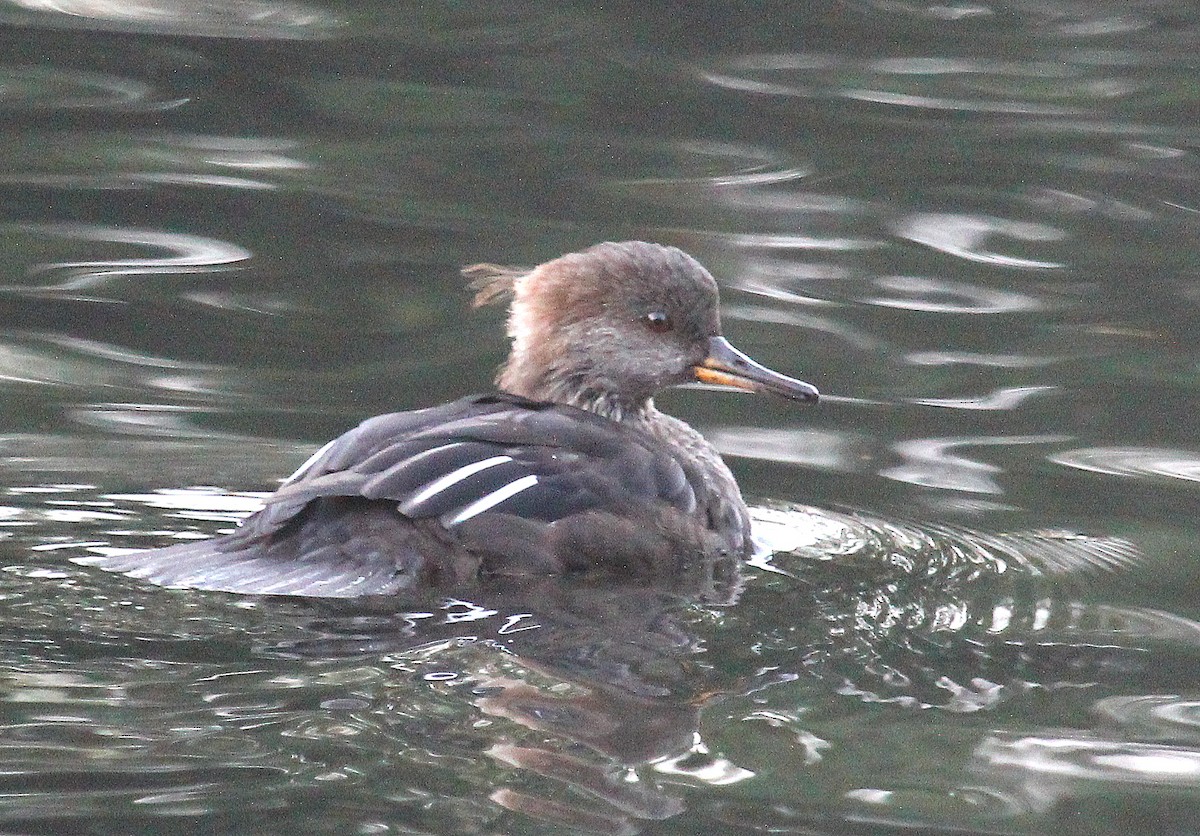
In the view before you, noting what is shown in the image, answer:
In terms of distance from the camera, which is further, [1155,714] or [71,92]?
[71,92]

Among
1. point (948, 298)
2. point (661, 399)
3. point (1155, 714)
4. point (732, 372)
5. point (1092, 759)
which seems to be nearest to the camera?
point (1092, 759)

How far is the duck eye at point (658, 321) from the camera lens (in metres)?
6.74

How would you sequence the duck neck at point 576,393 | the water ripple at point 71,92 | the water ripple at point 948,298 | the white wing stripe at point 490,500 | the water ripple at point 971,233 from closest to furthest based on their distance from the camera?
the white wing stripe at point 490,500 → the duck neck at point 576,393 → the water ripple at point 948,298 → the water ripple at point 971,233 → the water ripple at point 71,92

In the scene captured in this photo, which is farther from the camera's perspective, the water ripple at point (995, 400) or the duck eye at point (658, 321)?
the water ripple at point (995, 400)

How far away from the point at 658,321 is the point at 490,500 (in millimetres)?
1183

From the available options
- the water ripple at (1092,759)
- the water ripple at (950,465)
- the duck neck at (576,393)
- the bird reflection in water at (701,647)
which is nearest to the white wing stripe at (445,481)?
the bird reflection in water at (701,647)

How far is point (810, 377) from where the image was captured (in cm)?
815

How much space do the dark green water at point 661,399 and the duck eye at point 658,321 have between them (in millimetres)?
686

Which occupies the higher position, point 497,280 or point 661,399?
point 497,280

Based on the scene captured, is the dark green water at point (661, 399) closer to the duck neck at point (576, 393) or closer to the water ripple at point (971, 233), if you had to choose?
the water ripple at point (971, 233)

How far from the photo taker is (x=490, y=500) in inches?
229

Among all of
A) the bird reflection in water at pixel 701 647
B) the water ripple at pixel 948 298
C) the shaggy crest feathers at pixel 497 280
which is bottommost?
the bird reflection in water at pixel 701 647

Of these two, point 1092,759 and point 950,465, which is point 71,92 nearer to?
point 950,465

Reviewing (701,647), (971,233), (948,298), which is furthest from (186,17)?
(701,647)
